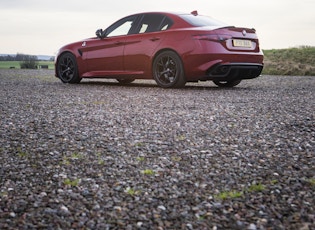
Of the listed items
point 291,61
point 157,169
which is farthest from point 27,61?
point 157,169

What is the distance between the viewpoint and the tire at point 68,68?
9.98m

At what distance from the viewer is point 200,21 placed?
848cm

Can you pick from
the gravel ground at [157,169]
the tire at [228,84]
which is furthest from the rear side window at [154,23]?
the gravel ground at [157,169]

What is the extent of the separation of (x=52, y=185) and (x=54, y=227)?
63cm

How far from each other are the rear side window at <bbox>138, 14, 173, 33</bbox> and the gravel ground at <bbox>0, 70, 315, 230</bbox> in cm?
369

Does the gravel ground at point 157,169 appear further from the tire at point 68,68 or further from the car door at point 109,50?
the tire at point 68,68

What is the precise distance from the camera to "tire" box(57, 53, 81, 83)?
32.7 feet

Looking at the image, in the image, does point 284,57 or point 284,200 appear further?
point 284,57

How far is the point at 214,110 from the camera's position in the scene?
217 inches

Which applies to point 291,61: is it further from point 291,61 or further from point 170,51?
point 170,51

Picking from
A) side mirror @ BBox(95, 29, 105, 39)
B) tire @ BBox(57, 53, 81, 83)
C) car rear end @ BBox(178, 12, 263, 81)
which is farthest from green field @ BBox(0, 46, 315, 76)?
tire @ BBox(57, 53, 81, 83)

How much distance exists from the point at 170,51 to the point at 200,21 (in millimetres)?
992

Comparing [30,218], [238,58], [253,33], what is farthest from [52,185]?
[253,33]

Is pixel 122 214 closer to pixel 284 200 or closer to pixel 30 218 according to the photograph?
pixel 30 218
